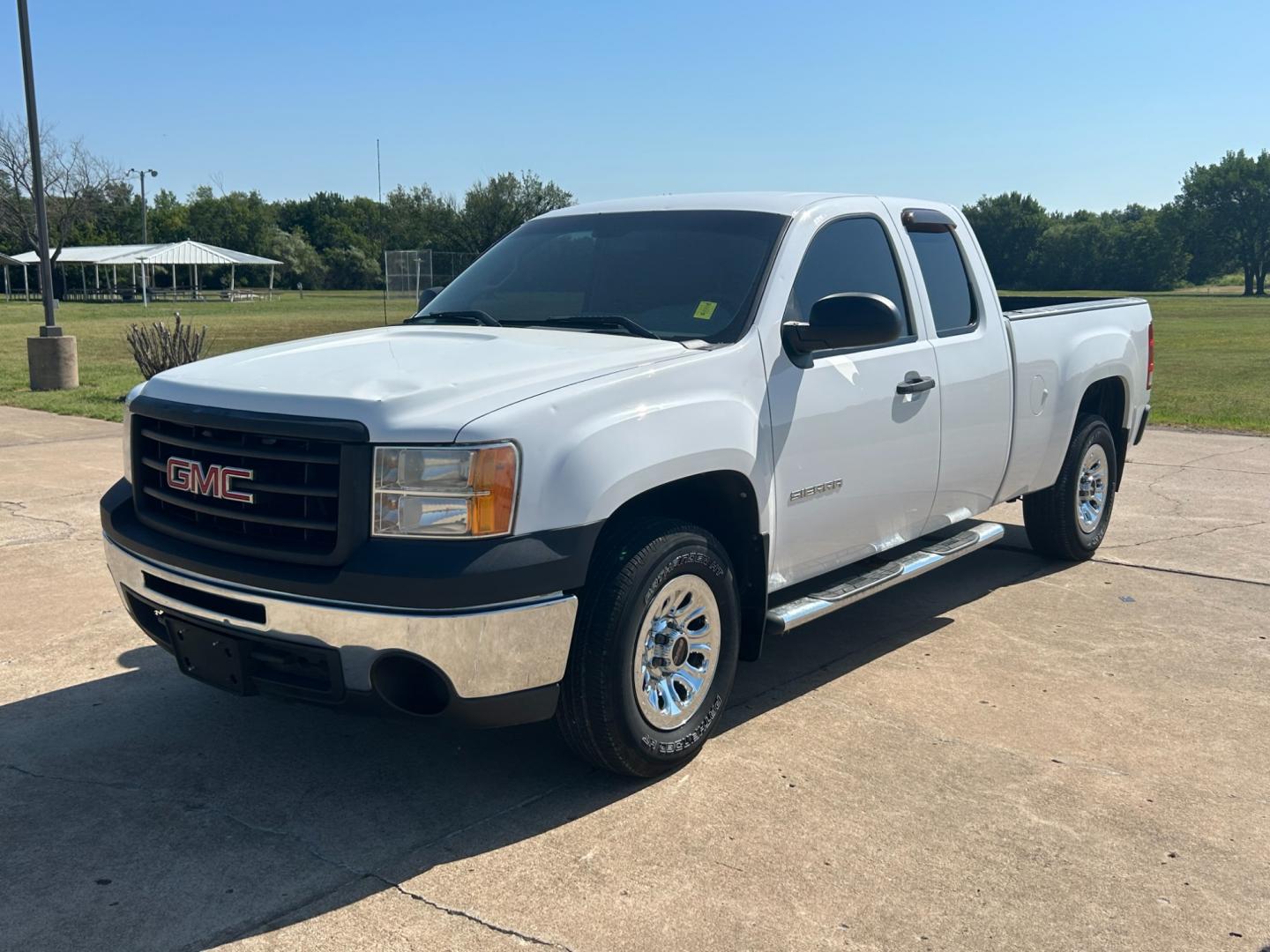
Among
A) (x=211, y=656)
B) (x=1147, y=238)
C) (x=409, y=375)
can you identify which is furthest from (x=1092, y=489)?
(x=1147, y=238)

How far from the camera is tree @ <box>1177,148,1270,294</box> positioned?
104500mm

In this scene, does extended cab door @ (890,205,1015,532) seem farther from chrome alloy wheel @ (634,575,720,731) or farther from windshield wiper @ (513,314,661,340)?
chrome alloy wheel @ (634,575,720,731)

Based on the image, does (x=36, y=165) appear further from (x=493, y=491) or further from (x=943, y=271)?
(x=493, y=491)

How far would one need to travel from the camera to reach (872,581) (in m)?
4.89

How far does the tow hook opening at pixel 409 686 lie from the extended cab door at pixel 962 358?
8.94 feet

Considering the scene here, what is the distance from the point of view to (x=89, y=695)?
15.8 feet

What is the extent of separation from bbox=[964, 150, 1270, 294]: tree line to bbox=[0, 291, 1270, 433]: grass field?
31270mm

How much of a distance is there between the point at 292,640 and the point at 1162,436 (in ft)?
36.3

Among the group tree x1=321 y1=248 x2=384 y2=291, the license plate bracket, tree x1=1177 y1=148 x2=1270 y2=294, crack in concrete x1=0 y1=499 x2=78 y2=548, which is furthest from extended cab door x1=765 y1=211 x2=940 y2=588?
tree x1=1177 y1=148 x2=1270 y2=294

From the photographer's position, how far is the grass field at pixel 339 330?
586 inches

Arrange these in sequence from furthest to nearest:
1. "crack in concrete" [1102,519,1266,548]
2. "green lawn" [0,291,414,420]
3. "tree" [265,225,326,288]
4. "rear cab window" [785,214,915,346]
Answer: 1. "tree" [265,225,326,288]
2. "green lawn" [0,291,414,420]
3. "crack in concrete" [1102,519,1266,548]
4. "rear cab window" [785,214,915,346]

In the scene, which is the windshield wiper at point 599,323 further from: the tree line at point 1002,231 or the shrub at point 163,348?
the tree line at point 1002,231

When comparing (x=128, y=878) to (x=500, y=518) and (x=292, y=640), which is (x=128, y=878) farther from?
(x=500, y=518)

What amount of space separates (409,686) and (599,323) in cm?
171
